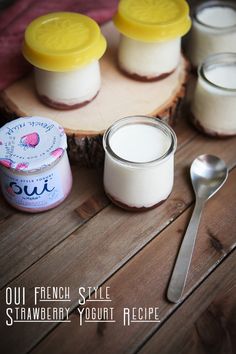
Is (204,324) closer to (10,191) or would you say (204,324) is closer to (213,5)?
(10,191)

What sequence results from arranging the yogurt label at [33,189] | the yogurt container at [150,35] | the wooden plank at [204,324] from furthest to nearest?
the yogurt container at [150,35] < the yogurt label at [33,189] < the wooden plank at [204,324]

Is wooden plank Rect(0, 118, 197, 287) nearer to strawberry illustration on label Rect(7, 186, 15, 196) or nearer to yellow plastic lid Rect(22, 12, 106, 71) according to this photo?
strawberry illustration on label Rect(7, 186, 15, 196)

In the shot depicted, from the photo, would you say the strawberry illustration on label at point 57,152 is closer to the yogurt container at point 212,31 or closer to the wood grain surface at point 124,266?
the wood grain surface at point 124,266

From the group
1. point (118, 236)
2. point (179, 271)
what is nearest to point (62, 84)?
point (118, 236)

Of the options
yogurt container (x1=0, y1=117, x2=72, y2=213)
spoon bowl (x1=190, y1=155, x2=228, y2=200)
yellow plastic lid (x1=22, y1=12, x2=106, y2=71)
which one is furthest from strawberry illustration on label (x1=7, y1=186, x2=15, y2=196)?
spoon bowl (x1=190, y1=155, x2=228, y2=200)

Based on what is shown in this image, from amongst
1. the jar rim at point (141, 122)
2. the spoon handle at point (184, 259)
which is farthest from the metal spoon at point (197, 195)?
the jar rim at point (141, 122)

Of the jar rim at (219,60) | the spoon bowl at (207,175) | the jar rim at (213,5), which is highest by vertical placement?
the jar rim at (213,5)
